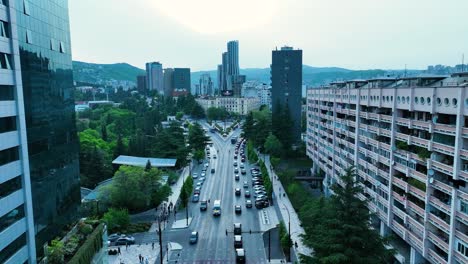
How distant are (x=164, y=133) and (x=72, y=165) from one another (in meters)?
45.0

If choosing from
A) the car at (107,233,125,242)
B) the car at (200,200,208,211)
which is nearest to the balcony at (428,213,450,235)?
the car at (200,200,208,211)

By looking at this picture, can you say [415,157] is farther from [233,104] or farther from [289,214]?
[233,104]

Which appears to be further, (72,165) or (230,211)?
(230,211)

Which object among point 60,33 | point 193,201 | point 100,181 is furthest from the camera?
point 100,181

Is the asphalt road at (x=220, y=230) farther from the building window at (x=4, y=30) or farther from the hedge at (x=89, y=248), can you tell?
the building window at (x=4, y=30)

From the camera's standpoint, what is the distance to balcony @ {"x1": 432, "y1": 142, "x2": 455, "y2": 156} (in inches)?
935

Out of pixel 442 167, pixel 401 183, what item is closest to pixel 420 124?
pixel 442 167

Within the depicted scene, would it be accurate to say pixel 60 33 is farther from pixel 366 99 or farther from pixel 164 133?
pixel 164 133

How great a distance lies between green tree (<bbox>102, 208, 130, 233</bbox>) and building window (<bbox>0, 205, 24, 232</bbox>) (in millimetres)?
20035

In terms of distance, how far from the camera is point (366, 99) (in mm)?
37656

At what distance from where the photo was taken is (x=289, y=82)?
97.7 metres

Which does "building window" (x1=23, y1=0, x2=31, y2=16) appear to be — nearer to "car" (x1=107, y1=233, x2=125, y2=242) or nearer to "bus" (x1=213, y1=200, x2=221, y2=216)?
"car" (x1=107, y1=233, x2=125, y2=242)

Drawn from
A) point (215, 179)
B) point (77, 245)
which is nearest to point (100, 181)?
point (215, 179)

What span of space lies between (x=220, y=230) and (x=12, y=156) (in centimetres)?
2670
